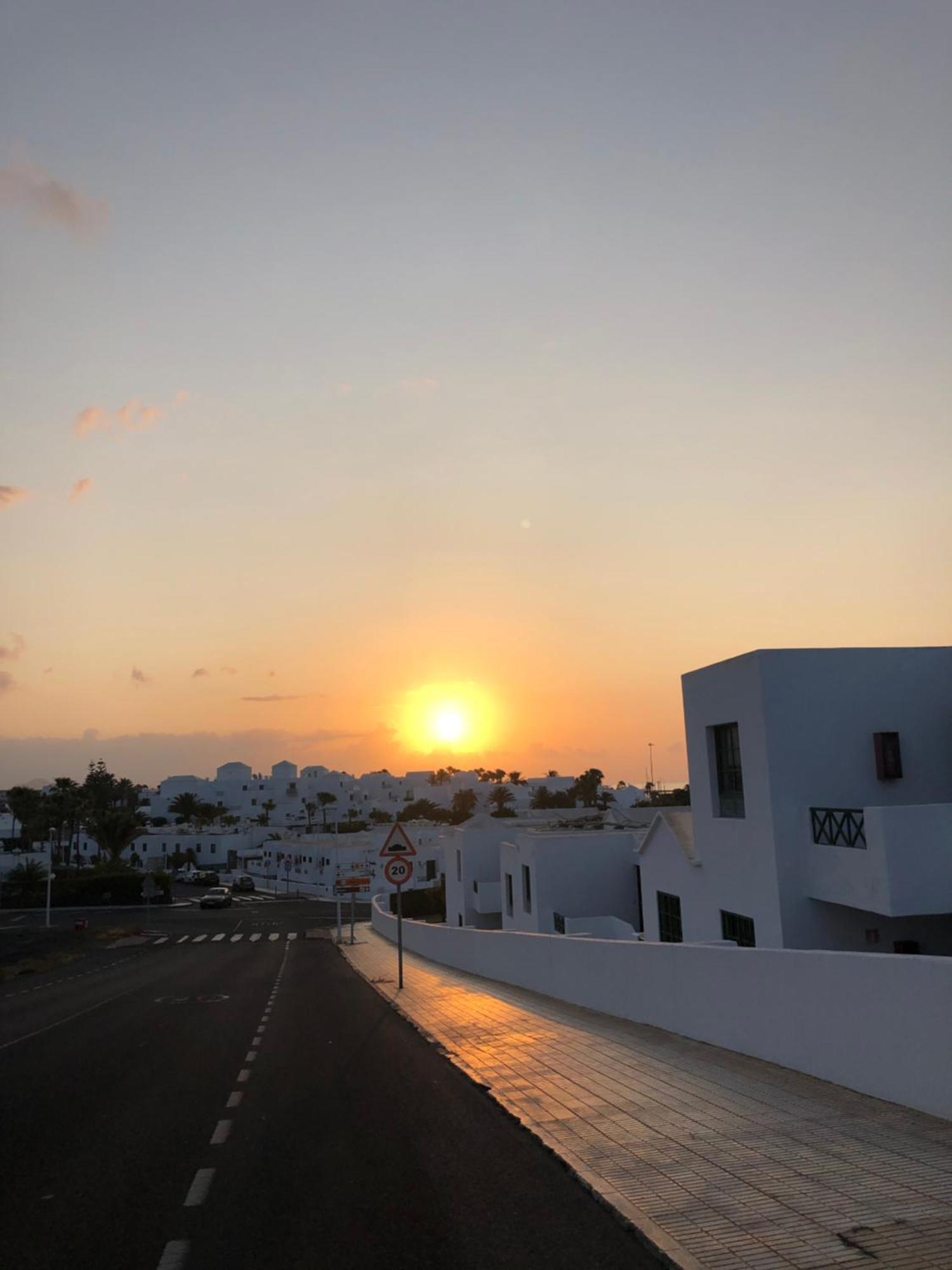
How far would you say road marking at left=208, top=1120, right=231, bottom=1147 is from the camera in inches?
316

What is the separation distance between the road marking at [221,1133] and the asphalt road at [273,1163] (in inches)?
1.0

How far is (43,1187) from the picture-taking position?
22.8ft

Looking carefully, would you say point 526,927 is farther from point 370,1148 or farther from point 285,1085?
point 370,1148

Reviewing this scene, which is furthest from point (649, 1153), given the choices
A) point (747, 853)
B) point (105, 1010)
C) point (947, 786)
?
point (105, 1010)

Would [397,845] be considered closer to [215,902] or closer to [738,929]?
[738,929]

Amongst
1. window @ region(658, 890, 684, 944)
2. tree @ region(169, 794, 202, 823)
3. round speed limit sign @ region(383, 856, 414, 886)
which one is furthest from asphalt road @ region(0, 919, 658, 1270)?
tree @ region(169, 794, 202, 823)

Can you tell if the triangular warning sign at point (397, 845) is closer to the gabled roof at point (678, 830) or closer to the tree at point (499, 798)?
the gabled roof at point (678, 830)

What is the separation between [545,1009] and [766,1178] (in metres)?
10.4

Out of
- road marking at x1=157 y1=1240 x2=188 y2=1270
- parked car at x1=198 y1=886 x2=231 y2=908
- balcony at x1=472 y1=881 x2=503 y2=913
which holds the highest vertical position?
road marking at x1=157 y1=1240 x2=188 y2=1270

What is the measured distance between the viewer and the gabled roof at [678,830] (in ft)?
75.4

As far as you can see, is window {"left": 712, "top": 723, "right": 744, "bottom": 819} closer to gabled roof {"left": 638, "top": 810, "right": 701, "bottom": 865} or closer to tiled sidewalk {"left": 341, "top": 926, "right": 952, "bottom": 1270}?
gabled roof {"left": 638, "top": 810, "right": 701, "bottom": 865}

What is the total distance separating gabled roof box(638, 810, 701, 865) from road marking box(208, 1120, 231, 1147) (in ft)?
50.3

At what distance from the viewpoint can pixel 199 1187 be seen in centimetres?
678

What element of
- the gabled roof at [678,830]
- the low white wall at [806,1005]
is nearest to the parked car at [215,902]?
the gabled roof at [678,830]
